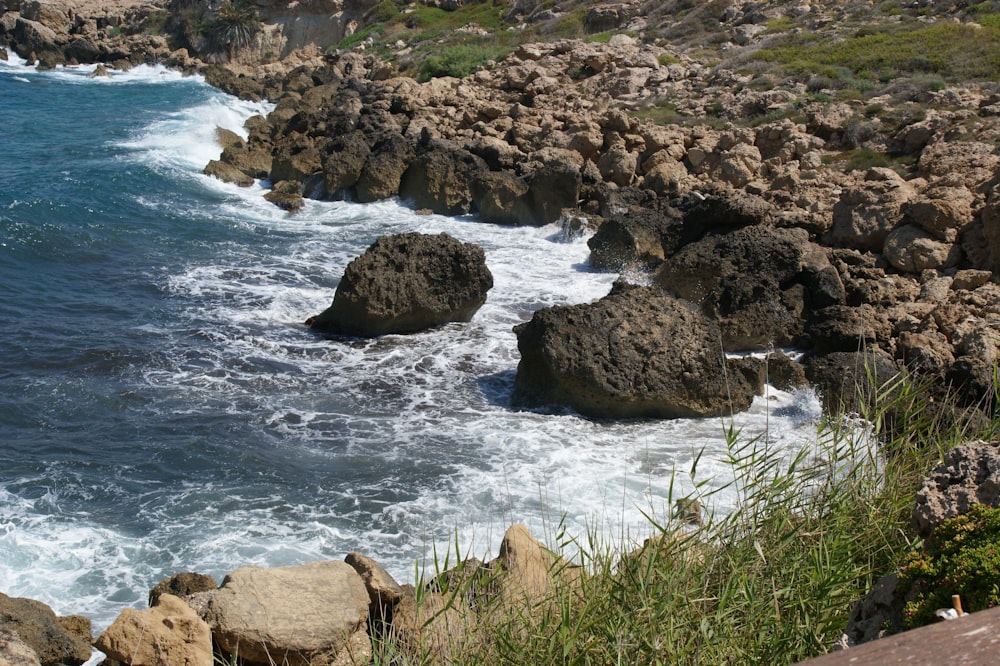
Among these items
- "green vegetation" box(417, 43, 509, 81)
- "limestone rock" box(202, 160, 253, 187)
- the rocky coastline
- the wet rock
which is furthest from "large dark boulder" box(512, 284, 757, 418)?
"green vegetation" box(417, 43, 509, 81)

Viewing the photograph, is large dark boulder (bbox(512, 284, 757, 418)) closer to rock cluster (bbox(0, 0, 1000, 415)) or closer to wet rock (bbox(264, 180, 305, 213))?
rock cluster (bbox(0, 0, 1000, 415))

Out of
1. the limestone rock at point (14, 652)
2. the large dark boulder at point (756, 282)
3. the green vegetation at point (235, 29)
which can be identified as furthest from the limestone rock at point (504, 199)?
the green vegetation at point (235, 29)

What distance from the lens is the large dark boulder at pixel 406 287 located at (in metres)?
13.6

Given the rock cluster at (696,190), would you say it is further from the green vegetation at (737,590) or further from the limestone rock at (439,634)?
the limestone rock at (439,634)

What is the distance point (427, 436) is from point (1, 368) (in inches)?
244

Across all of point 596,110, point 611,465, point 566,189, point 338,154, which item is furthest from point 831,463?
point 596,110

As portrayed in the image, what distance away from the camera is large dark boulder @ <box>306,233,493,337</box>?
1359 cm

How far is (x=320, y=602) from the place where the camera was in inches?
242

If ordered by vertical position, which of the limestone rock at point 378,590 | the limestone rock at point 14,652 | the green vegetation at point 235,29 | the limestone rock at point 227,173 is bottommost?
the limestone rock at point 378,590

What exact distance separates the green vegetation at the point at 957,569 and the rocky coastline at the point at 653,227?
1.61 metres

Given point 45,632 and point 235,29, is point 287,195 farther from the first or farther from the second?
point 235,29

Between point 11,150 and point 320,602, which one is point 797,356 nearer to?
point 320,602

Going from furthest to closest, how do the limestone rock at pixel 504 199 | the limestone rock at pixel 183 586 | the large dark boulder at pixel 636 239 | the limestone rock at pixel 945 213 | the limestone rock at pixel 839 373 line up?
the limestone rock at pixel 504 199, the large dark boulder at pixel 636 239, the limestone rock at pixel 945 213, the limestone rock at pixel 839 373, the limestone rock at pixel 183 586

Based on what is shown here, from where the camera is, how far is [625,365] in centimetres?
1114
